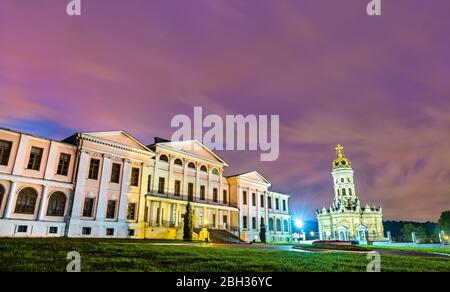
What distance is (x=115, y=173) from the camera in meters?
29.0

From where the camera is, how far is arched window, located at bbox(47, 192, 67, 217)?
24.4 m

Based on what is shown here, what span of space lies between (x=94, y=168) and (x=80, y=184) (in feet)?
6.99

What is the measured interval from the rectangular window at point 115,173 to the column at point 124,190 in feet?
1.67

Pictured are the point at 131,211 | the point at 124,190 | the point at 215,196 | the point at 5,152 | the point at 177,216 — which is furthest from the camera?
the point at 215,196

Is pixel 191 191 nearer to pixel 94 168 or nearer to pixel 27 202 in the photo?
pixel 94 168

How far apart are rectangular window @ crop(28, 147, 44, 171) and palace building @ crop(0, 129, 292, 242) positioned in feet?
0.23

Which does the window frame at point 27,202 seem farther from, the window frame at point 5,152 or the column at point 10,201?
the window frame at point 5,152

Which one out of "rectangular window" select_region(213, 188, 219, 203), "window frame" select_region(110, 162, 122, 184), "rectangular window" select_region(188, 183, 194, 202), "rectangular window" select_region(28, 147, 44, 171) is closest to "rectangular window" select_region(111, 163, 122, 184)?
"window frame" select_region(110, 162, 122, 184)

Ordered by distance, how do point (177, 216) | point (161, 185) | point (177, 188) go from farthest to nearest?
1. point (177, 188)
2. point (161, 185)
3. point (177, 216)

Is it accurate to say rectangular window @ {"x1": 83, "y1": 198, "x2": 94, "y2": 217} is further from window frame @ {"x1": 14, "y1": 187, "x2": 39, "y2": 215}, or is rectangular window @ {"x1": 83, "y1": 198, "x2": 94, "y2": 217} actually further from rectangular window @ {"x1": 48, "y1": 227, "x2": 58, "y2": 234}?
window frame @ {"x1": 14, "y1": 187, "x2": 39, "y2": 215}

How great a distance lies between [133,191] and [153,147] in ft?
21.3

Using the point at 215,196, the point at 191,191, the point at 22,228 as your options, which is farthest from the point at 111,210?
the point at 215,196

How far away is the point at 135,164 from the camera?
30625 mm
